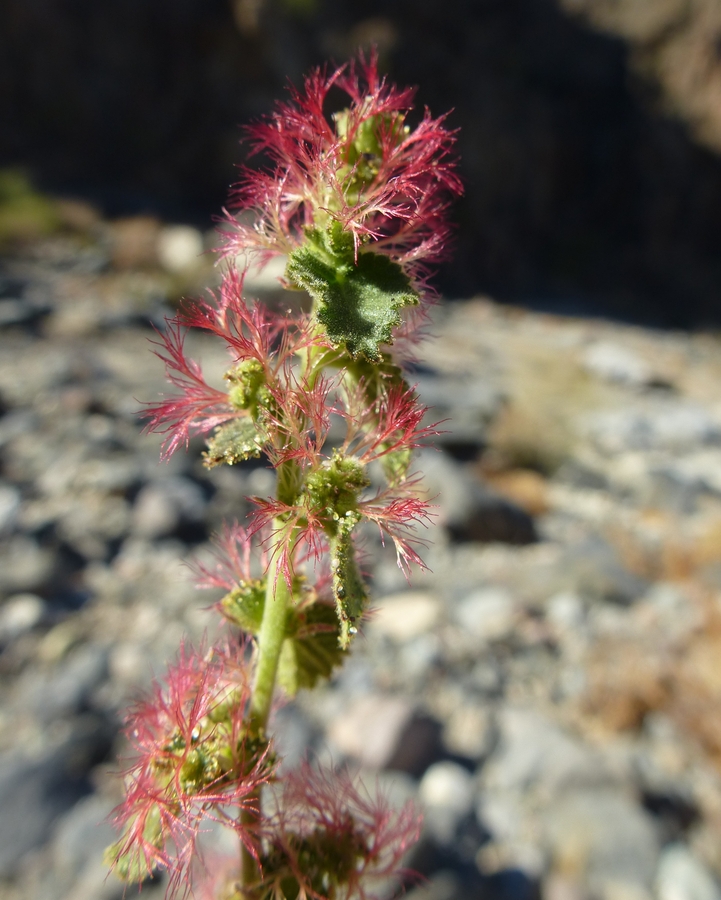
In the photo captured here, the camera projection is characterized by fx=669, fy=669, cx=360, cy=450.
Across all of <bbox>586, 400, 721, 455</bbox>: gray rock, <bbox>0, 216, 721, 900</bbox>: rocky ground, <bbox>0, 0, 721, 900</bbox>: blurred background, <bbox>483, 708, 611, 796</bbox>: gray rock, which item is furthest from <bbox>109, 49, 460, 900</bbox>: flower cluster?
<bbox>586, 400, 721, 455</bbox>: gray rock

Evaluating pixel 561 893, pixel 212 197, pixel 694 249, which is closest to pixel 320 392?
pixel 561 893

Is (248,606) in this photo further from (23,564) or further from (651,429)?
(651,429)

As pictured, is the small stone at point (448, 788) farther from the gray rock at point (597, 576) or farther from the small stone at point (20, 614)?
the small stone at point (20, 614)

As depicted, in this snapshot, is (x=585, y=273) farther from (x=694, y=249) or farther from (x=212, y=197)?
(x=212, y=197)

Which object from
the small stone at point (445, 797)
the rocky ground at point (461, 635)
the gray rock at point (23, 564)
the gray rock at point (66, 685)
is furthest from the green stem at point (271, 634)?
the gray rock at point (23, 564)

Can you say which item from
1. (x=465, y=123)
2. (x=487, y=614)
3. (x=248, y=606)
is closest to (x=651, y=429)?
(x=487, y=614)

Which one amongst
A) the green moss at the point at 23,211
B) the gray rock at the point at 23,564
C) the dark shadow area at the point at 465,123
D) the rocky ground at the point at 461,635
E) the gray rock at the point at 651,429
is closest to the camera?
the rocky ground at the point at 461,635
